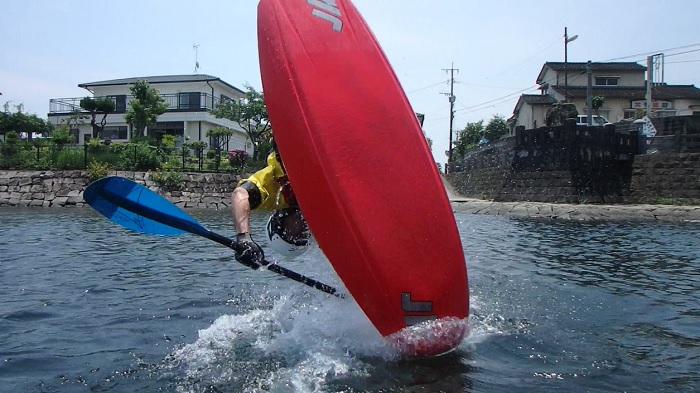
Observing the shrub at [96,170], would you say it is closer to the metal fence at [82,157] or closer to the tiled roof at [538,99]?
the metal fence at [82,157]

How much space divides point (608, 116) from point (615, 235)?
30010 mm

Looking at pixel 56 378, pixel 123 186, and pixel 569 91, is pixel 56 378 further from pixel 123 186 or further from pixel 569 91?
pixel 569 91

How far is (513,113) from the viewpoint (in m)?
47.7

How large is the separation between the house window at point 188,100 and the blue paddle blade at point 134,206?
32.7m

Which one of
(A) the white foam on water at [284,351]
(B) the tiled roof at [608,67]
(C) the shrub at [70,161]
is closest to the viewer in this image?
(A) the white foam on water at [284,351]

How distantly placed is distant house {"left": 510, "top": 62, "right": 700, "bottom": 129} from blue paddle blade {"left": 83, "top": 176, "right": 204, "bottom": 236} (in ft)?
122

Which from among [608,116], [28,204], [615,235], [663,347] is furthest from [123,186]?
[608,116]

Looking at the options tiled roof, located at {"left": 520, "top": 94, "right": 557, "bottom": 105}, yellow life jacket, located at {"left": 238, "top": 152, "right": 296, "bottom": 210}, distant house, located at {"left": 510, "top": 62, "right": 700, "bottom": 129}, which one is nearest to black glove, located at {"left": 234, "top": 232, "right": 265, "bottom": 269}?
yellow life jacket, located at {"left": 238, "top": 152, "right": 296, "bottom": 210}

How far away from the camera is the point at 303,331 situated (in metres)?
4.02

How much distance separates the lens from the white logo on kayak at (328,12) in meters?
3.64

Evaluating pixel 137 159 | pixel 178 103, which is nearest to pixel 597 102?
pixel 178 103

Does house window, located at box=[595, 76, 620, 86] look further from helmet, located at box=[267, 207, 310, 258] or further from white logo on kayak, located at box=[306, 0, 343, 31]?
white logo on kayak, located at box=[306, 0, 343, 31]

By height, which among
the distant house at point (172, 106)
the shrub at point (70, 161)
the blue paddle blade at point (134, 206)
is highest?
the distant house at point (172, 106)

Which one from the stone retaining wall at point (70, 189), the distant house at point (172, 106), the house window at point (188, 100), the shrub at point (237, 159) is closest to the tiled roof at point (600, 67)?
the distant house at point (172, 106)
